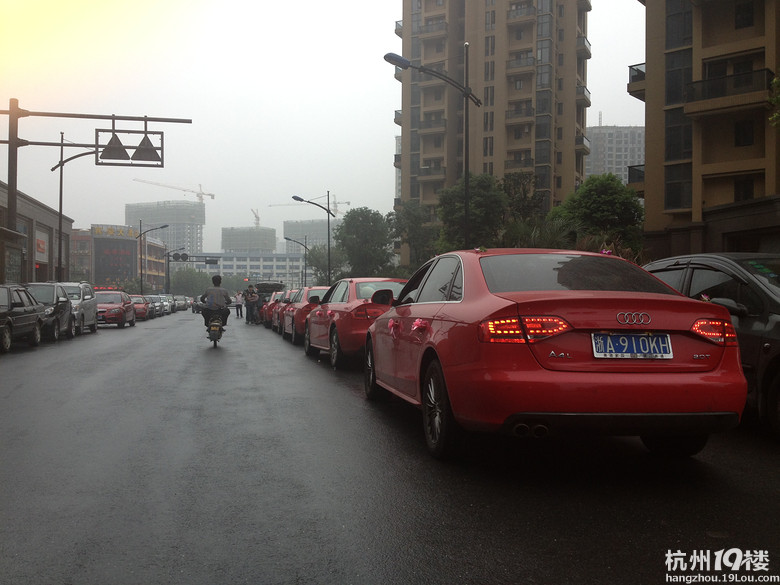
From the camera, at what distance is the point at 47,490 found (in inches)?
177

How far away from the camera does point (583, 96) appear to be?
247ft

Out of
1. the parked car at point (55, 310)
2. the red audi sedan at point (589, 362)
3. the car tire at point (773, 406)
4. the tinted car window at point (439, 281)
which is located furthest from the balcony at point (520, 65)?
the red audi sedan at point (589, 362)

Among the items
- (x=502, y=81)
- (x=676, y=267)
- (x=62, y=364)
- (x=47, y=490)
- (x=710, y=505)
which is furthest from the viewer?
(x=502, y=81)

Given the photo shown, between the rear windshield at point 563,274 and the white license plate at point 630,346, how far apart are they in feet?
1.80

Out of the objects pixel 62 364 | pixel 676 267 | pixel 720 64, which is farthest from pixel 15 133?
pixel 720 64

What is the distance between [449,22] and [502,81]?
943cm

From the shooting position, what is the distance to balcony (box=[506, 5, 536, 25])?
7189 cm

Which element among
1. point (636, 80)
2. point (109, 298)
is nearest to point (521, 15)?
point (636, 80)

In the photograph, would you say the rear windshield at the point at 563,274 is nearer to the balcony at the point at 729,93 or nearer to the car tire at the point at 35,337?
the car tire at the point at 35,337

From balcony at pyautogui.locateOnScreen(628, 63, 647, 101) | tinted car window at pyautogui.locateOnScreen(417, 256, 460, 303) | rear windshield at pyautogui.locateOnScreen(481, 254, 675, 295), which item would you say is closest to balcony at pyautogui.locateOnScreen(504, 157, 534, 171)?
balcony at pyautogui.locateOnScreen(628, 63, 647, 101)

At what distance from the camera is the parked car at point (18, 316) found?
15742 millimetres

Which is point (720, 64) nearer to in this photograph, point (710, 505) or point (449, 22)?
point (710, 505)

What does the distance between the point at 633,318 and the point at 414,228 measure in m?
68.3

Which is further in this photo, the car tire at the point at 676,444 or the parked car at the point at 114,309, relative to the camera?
the parked car at the point at 114,309
